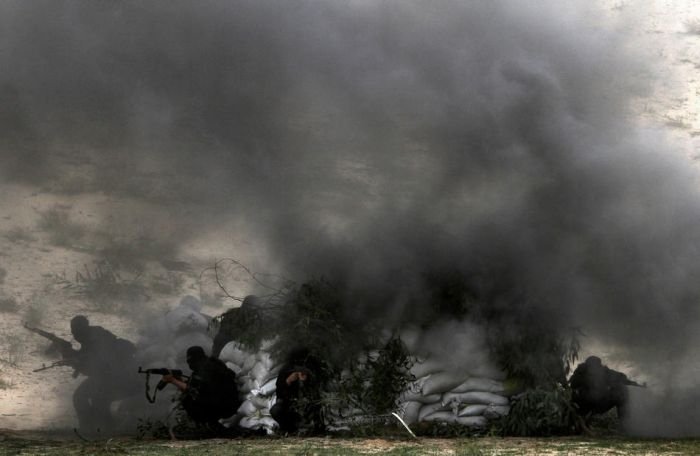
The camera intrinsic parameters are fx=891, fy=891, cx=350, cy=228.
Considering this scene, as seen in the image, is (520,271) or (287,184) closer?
(520,271)

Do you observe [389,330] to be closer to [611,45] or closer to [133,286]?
[611,45]

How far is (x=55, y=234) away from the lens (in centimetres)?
1888

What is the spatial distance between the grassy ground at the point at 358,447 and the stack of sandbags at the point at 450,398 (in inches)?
16.6

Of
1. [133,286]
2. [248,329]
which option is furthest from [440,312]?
[133,286]

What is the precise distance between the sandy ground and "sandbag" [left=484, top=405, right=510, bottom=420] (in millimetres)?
4368

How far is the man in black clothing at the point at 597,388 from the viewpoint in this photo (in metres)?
9.12

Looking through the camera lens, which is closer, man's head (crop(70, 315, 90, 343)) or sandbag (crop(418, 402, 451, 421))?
sandbag (crop(418, 402, 451, 421))

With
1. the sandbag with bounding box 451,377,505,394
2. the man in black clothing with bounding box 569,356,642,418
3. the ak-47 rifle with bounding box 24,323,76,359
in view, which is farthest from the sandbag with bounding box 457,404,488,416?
the ak-47 rifle with bounding box 24,323,76,359

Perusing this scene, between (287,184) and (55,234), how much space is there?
319 inches

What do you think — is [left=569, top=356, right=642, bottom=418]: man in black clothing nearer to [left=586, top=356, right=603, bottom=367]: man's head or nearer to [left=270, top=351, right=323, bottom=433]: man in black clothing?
[left=586, top=356, right=603, bottom=367]: man's head

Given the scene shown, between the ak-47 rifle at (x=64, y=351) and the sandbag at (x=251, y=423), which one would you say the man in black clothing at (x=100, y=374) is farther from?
the sandbag at (x=251, y=423)

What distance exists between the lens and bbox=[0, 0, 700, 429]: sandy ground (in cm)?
1206

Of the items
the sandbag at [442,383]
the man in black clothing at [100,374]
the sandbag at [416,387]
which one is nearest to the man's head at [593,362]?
the sandbag at [442,383]

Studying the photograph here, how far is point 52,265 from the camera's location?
17562 millimetres
